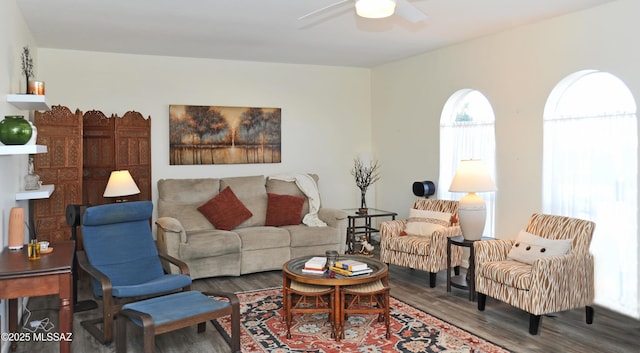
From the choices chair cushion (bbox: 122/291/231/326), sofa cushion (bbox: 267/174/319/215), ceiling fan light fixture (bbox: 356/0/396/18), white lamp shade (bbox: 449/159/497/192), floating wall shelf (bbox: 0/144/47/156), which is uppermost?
ceiling fan light fixture (bbox: 356/0/396/18)

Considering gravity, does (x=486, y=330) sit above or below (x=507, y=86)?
below

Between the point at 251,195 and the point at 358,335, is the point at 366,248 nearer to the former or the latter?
the point at 251,195

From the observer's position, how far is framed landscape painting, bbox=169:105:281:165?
647 cm

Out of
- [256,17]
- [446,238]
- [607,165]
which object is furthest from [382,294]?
[256,17]

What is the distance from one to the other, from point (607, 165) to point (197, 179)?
4.48m

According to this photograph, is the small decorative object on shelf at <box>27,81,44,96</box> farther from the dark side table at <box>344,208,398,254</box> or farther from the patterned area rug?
the dark side table at <box>344,208,398,254</box>

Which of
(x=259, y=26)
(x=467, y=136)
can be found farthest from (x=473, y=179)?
(x=259, y=26)

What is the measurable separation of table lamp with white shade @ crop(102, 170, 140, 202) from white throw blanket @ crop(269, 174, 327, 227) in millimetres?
1836

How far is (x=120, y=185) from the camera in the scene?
543 cm

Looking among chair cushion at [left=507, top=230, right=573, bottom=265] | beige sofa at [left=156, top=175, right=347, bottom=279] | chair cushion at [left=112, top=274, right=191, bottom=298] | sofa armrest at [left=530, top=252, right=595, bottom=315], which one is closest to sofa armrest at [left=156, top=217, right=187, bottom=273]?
beige sofa at [left=156, top=175, right=347, bottom=279]

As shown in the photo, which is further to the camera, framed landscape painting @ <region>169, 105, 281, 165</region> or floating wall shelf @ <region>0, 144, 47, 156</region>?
framed landscape painting @ <region>169, 105, 281, 165</region>

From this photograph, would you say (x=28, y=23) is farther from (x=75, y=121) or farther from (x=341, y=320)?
(x=341, y=320)

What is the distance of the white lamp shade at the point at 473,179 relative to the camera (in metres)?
4.75

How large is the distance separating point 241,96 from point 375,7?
4064 mm
